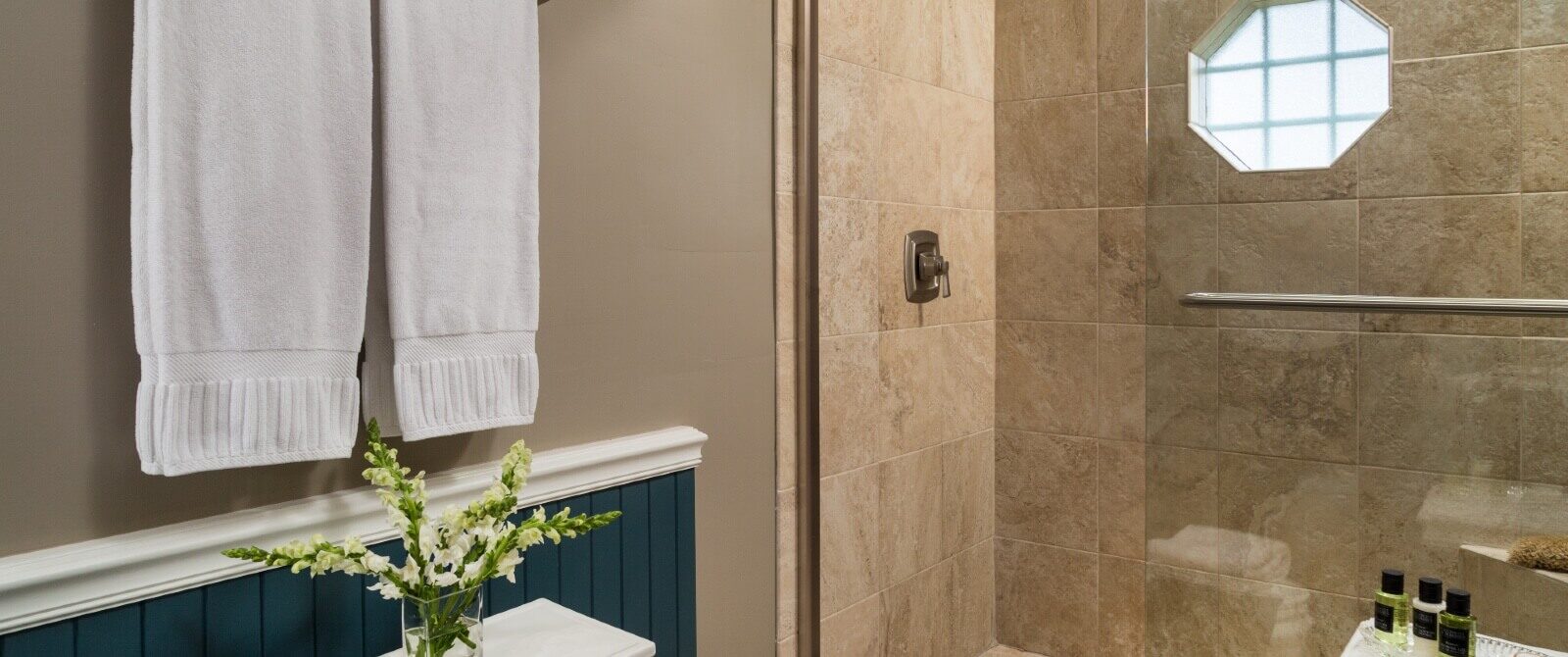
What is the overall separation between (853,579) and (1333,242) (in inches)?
42.0

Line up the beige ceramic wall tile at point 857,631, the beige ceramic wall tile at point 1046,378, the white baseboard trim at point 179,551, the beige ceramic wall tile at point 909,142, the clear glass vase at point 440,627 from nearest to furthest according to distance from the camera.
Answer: the white baseboard trim at point 179,551, the clear glass vase at point 440,627, the beige ceramic wall tile at point 857,631, the beige ceramic wall tile at point 909,142, the beige ceramic wall tile at point 1046,378

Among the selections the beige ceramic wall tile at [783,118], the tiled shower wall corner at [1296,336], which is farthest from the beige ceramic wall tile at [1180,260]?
the beige ceramic wall tile at [783,118]

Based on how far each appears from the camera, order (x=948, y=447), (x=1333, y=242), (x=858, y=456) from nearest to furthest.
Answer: (x=1333, y=242) < (x=858, y=456) < (x=948, y=447)

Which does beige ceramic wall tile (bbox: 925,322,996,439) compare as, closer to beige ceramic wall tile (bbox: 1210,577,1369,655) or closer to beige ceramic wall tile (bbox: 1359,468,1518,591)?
beige ceramic wall tile (bbox: 1210,577,1369,655)

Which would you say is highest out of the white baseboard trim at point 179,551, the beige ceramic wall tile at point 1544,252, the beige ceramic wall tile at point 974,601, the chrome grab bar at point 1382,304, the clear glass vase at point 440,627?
the beige ceramic wall tile at point 1544,252

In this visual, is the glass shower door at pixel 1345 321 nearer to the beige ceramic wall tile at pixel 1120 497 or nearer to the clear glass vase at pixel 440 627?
the beige ceramic wall tile at pixel 1120 497

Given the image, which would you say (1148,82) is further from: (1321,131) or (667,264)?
(667,264)

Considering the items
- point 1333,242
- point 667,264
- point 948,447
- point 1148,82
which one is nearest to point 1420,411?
point 1333,242

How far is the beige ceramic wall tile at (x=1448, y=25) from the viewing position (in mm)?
1469

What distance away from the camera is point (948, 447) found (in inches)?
87.8

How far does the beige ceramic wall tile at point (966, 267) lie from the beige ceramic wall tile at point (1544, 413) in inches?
41.6

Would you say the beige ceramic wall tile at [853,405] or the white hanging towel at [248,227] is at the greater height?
the white hanging towel at [248,227]

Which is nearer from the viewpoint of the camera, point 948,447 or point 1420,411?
point 1420,411

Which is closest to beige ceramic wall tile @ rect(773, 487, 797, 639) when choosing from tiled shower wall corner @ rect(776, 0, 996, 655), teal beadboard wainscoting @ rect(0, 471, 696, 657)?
tiled shower wall corner @ rect(776, 0, 996, 655)
